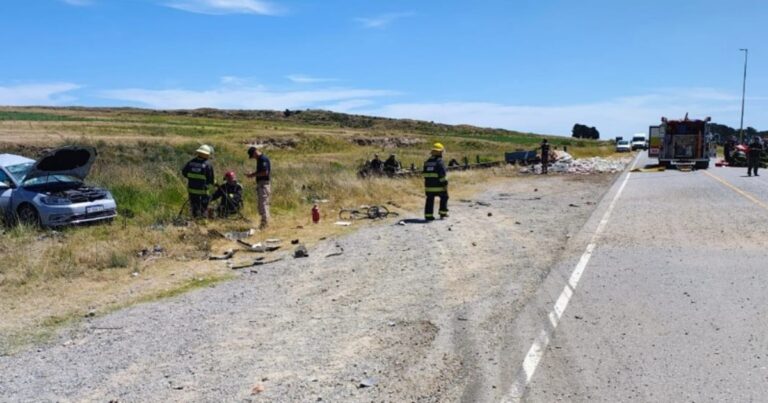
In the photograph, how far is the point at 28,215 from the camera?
12.9 metres

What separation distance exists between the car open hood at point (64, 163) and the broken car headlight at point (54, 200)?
822 millimetres

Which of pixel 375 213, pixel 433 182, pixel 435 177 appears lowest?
pixel 375 213

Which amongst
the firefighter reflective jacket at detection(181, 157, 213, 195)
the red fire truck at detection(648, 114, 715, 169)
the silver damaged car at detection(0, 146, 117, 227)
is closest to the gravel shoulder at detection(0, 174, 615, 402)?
the firefighter reflective jacket at detection(181, 157, 213, 195)

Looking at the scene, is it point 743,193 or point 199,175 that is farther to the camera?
point 743,193

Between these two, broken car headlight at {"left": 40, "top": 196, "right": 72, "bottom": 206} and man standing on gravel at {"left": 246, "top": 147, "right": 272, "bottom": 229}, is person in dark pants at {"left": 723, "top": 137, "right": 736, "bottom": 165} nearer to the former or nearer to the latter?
man standing on gravel at {"left": 246, "top": 147, "right": 272, "bottom": 229}

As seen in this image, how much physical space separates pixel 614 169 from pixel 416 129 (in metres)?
101

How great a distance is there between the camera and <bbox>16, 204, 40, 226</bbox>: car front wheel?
12.7m

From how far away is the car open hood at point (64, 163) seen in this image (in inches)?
523

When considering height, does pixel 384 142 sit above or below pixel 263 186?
above

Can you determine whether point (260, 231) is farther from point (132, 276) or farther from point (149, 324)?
point (149, 324)

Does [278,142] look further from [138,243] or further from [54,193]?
[138,243]

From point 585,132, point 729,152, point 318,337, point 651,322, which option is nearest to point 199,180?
point 318,337

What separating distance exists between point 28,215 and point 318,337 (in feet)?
30.3

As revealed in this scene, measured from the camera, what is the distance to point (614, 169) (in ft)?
113
